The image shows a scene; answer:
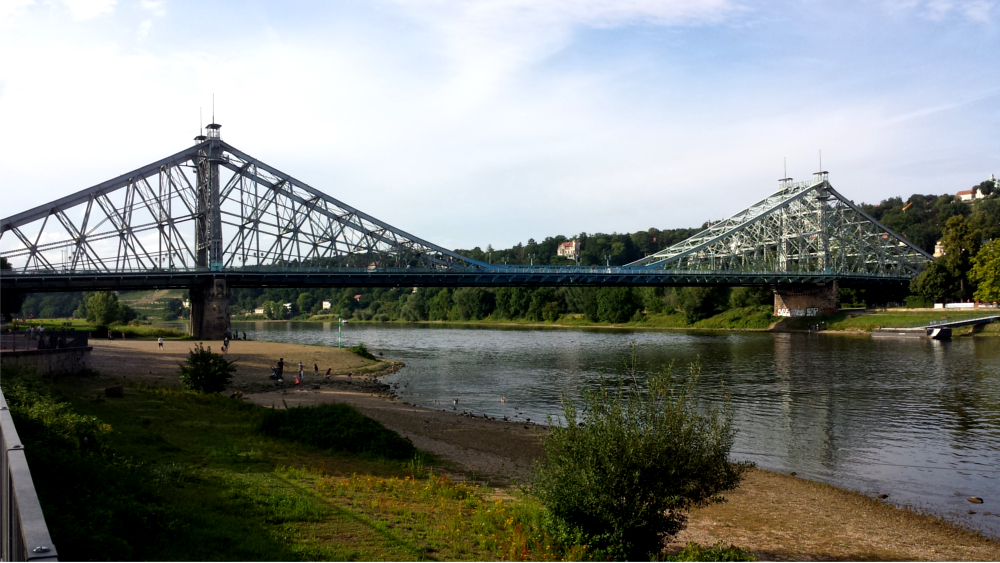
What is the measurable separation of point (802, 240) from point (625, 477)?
349 ft

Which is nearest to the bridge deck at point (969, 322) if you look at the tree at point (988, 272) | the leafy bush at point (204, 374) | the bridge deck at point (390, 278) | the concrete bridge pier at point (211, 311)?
the tree at point (988, 272)

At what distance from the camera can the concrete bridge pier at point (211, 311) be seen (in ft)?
207

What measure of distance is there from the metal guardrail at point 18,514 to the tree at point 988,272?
9173cm

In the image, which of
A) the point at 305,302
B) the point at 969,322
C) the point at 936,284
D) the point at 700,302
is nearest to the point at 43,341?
the point at 969,322

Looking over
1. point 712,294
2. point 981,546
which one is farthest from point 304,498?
point 712,294

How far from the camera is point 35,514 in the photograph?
10.9ft

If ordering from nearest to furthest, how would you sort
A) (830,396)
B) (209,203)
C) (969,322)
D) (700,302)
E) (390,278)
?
1. (830,396)
2. (969,322)
3. (390,278)
4. (209,203)
5. (700,302)

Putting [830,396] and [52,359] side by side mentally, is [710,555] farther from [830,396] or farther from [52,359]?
[830,396]

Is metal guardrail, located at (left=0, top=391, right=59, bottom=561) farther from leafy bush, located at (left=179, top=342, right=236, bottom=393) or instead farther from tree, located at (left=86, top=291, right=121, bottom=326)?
tree, located at (left=86, top=291, right=121, bottom=326)

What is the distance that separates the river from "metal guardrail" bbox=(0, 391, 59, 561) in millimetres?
13019

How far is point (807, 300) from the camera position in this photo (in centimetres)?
9381

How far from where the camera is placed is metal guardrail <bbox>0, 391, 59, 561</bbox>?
3.07m

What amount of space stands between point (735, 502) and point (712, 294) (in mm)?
93608

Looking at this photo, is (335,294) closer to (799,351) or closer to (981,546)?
(799,351)
